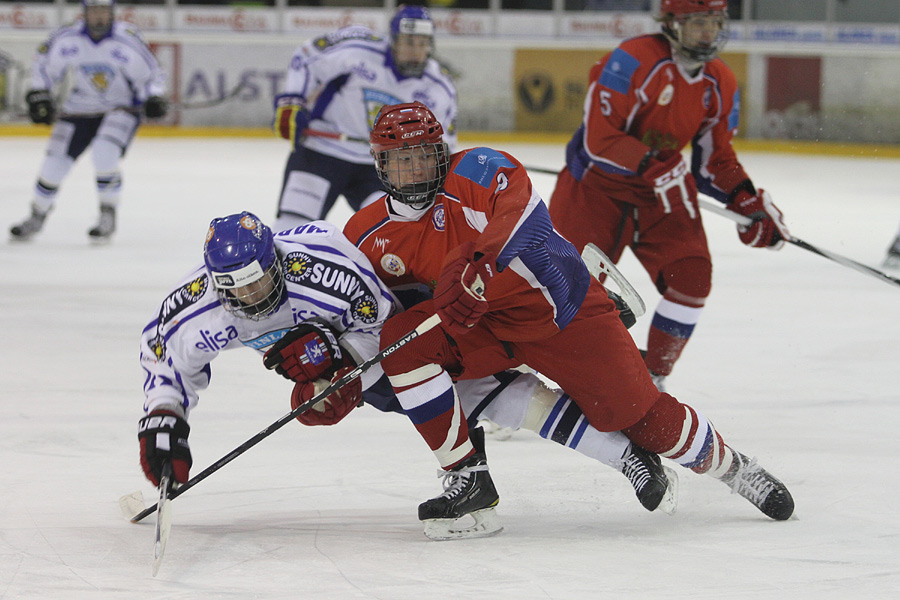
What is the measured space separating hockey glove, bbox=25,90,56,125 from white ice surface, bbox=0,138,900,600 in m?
2.00

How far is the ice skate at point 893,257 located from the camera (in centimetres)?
554

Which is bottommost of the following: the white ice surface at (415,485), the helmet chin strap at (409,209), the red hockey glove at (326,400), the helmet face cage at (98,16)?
the white ice surface at (415,485)

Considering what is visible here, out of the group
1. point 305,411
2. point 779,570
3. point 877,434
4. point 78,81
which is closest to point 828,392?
point 877,434

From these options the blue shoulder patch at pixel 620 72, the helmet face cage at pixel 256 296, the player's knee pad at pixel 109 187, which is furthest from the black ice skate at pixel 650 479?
the player's knee pad at pixel 109 187

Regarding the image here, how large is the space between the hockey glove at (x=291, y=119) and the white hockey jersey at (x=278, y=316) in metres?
2.21

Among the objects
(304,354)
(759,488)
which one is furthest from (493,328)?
(759,488)

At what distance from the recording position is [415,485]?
265 cm

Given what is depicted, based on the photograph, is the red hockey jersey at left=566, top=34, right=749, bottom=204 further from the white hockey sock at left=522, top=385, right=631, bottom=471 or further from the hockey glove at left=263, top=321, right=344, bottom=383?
the hockey glove at left=263, top=321, right=344, bottom=383

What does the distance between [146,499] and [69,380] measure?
1.17 m

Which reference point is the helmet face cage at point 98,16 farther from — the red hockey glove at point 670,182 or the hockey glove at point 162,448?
the hockey glove at point 162,448

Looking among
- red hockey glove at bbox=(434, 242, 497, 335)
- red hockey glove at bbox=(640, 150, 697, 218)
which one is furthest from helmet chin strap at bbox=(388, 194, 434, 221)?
red hockey glove at bbox=(640, 150, 697, 218)

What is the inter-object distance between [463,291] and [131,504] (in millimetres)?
866

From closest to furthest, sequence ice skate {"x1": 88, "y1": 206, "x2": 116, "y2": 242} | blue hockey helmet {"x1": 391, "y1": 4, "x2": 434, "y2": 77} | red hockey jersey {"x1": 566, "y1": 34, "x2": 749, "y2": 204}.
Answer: red hockey jersey {"x1": 566, "y1": 34, "x2": 749, "y2": 204}, blue hockey helmet {"x1": 391, "y1": 4, "x2": 434, "y2": 77}, ice skate {"x1": 88, "y1": 206, "x2": 116, "y2": 242}

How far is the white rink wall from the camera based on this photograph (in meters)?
10.6
